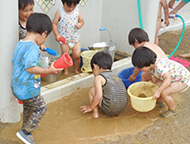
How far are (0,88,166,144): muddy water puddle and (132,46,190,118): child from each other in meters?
0.32

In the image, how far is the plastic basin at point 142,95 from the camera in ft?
11.8

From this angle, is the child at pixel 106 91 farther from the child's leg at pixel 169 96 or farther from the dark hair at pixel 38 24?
the dark hair at pixel 38 24

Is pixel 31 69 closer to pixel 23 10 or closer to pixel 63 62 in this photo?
pixel 63 62

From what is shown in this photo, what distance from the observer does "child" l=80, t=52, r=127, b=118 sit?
3545 mm

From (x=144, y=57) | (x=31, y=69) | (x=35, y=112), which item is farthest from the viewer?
(x=144, y=57)

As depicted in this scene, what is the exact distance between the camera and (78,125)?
138 inches

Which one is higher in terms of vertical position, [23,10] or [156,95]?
[23,10]

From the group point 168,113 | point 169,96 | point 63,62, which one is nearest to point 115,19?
point 169,96

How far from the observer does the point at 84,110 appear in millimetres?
3848

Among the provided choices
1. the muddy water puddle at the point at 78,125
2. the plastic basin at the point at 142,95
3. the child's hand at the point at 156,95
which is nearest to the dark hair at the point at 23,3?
the muddy water puddle at the point at 78,125

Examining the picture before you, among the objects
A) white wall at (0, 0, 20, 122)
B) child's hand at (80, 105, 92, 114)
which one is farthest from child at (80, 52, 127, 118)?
white wall at (0, 0, 20, 122)

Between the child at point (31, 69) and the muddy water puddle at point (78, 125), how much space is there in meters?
0.31

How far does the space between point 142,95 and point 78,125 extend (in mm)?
1138

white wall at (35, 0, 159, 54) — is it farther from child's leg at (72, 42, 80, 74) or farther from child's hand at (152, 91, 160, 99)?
child's hand at (152, 91, 160, 99)
